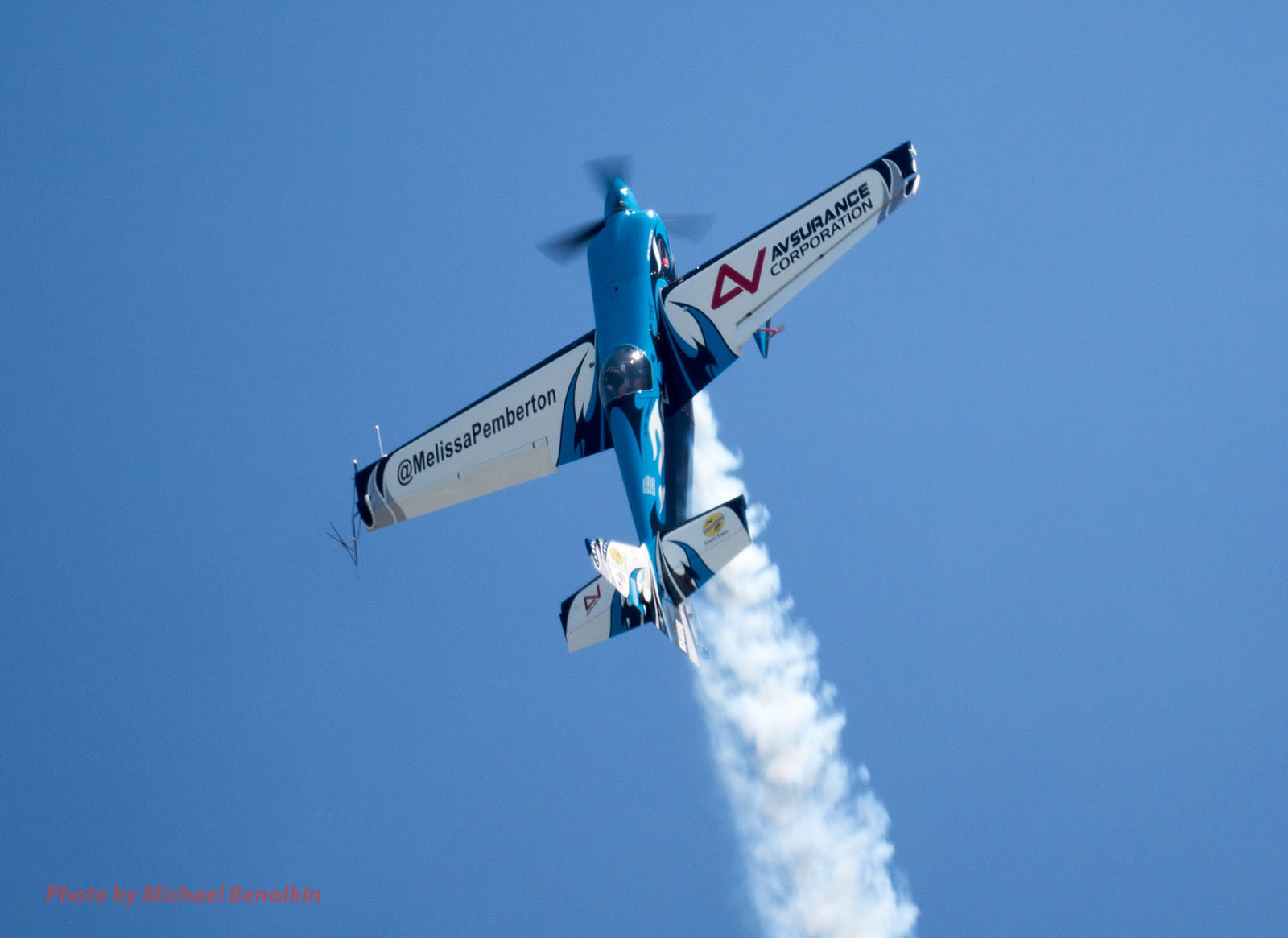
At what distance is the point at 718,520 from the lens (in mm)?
21344

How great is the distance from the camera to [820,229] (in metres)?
22.9

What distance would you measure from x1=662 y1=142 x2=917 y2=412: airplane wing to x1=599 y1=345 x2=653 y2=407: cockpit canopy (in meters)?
0.74

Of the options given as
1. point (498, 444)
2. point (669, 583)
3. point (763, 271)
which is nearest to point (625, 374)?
point (763, 271)

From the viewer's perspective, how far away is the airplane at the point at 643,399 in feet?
70.6

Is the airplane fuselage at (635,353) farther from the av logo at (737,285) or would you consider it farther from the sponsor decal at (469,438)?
the sponsor decal at (469,438)

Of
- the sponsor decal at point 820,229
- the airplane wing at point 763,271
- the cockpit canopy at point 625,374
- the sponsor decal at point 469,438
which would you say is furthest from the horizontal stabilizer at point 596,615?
the sponsor decal at point 820,229

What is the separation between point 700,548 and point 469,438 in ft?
15.0

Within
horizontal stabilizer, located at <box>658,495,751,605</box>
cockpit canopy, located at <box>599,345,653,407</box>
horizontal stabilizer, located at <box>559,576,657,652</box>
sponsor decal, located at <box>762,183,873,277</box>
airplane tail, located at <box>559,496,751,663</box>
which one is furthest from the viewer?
sponsor decal, located at <box>762,183,873,277</box>

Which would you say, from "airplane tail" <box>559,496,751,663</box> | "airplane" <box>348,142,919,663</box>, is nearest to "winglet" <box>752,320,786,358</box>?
"airplane" <box>348,142,919,663</box>

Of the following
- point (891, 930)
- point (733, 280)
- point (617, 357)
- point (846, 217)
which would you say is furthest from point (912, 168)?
point (891, 930)

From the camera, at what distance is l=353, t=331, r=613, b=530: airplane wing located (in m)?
23.2

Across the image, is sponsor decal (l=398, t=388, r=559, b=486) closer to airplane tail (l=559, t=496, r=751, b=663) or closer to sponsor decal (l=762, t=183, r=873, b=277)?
airplane tail (l=559, t=496, r=751, b=663)

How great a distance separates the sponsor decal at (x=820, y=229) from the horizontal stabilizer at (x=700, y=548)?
12.6 ft

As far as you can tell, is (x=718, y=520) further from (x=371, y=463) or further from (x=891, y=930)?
(x=891, y=930)
